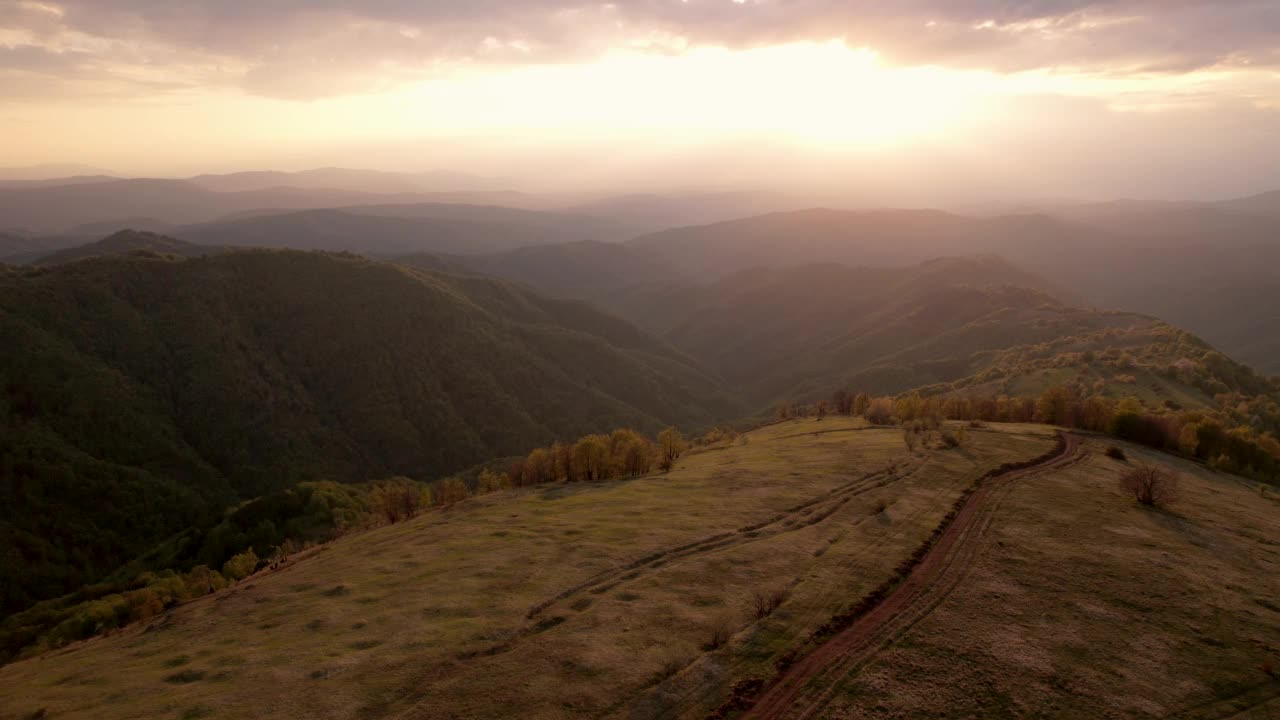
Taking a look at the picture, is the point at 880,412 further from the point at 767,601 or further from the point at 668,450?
the point at 767,601

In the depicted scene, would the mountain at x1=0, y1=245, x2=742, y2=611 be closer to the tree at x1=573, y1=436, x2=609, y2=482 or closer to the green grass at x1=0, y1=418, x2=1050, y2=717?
the tree at x1=573, y1=436, x2=609, y2=482

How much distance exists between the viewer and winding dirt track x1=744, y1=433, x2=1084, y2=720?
2262cm

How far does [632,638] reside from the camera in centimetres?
2631

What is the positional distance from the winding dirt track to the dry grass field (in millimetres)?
392

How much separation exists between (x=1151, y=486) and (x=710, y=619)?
37.9 meters

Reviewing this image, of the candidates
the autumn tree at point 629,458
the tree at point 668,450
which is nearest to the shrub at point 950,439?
the tree at point 668,450

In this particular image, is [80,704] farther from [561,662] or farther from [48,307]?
[48,307]

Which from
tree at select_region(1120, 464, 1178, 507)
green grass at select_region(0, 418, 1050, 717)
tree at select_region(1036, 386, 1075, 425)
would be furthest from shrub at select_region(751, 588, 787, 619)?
tree at select_region(1036, 386, 1075, 425)

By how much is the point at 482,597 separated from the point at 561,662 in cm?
866

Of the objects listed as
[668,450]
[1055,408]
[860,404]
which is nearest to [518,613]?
[668,450]

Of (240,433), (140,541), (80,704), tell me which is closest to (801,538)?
(80,704)

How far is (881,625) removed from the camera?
90.3ft

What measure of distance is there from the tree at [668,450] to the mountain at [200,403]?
2963 inches

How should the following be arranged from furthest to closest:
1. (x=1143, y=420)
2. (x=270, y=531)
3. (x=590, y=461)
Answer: (x=270, y=531) < (x=590, y=461) < (x=1143, y=420)
